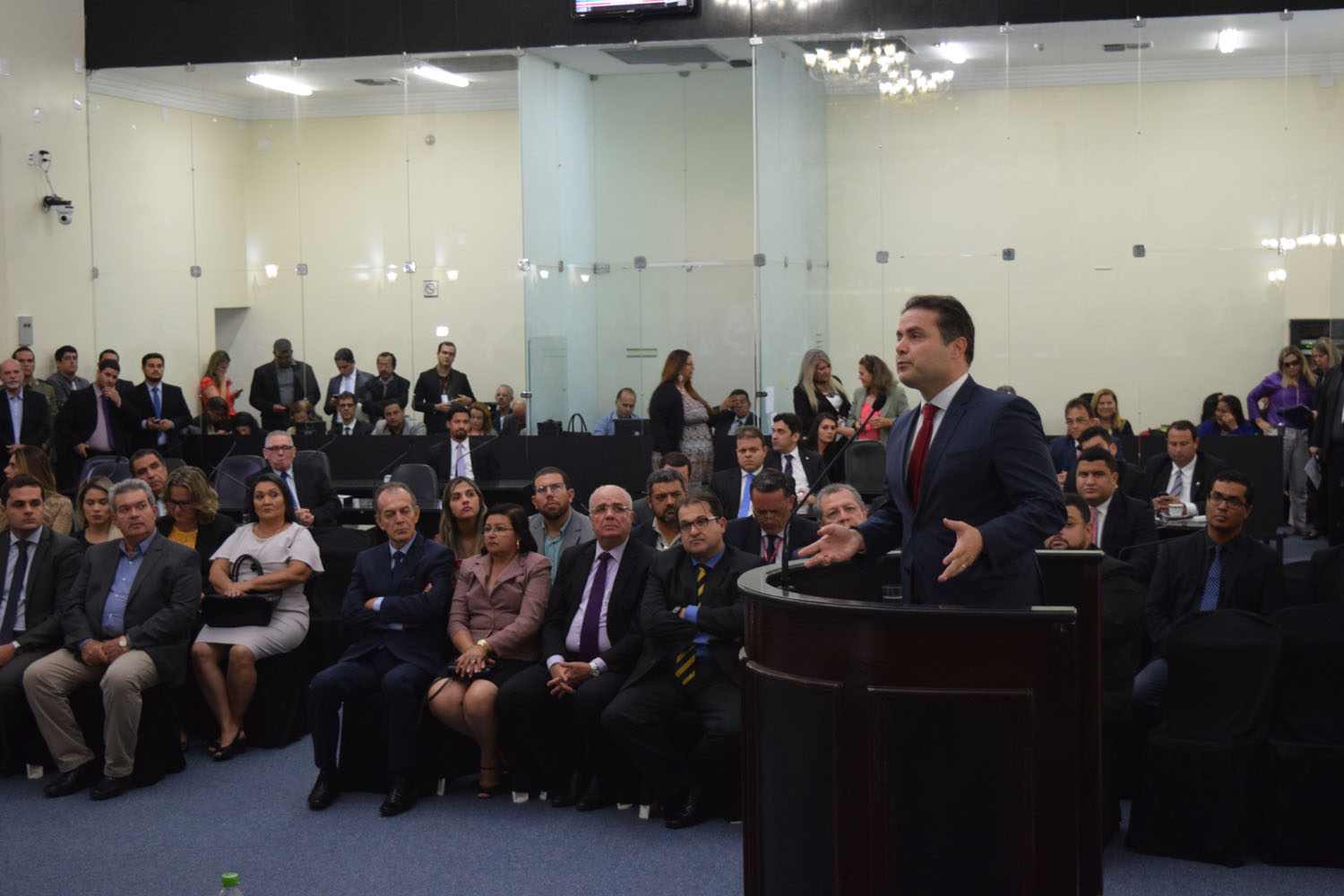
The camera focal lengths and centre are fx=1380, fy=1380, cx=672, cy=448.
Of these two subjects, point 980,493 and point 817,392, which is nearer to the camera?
point 980,493

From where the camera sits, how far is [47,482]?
7.27 m

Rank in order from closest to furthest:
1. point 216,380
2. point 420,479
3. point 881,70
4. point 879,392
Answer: point 420,479, point 879,392, point 881,70, point 216,380

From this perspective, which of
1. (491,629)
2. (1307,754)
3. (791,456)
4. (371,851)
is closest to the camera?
(1307,754)

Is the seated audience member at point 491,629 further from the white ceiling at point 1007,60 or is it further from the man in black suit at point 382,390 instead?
the man in black suit at point 382,390

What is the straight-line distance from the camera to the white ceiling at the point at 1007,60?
10.2 meters

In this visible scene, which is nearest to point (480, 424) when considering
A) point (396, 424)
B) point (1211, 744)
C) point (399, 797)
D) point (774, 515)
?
point (396, 424)

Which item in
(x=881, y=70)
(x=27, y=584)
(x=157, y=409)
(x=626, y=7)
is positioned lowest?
(x=27, y=584)

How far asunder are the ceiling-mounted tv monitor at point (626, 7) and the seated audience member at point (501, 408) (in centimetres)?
318

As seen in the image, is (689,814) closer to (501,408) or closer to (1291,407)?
(1291,407)

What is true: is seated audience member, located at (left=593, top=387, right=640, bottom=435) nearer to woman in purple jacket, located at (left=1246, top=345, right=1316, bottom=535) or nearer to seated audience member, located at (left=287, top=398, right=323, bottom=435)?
seated audience member, located at (left=287, top=398, right=323, bottom=435)

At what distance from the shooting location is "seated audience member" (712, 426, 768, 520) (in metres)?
7.47

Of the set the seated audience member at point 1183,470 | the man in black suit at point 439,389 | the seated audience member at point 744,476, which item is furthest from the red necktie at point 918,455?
the man in black suit at point 439,389

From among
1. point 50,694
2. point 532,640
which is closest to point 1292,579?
point 532,640

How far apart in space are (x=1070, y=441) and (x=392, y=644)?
4.57 m
